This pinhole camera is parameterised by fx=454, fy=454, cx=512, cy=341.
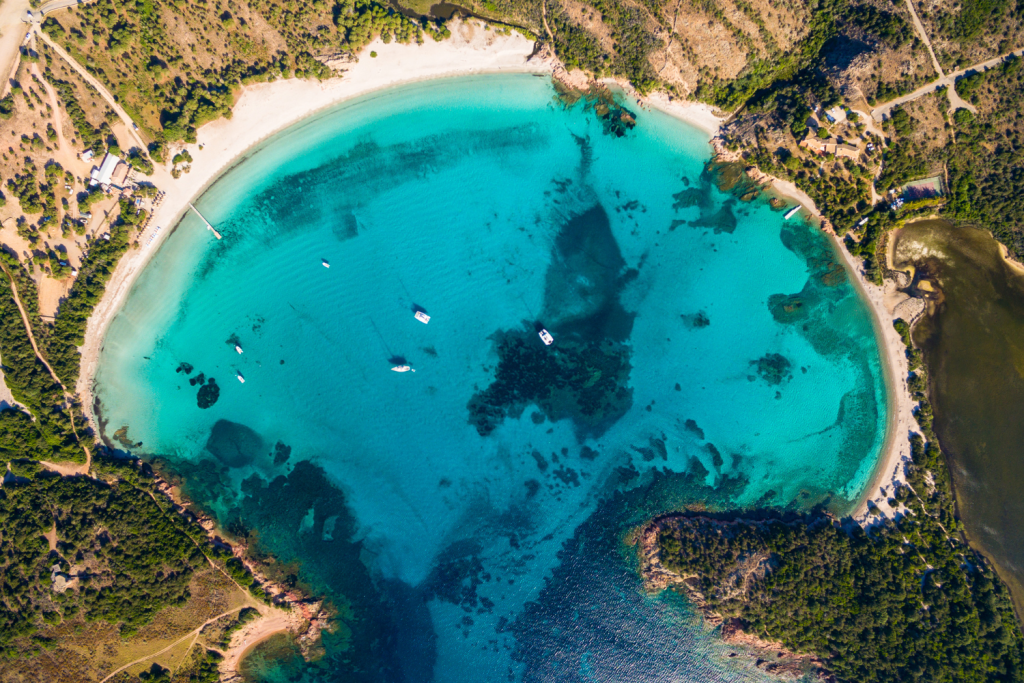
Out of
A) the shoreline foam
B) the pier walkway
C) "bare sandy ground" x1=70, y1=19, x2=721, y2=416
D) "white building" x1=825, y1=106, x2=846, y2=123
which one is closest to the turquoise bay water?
the pier walkway

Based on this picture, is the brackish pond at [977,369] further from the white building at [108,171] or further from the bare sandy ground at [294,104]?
the white building at [108,171]

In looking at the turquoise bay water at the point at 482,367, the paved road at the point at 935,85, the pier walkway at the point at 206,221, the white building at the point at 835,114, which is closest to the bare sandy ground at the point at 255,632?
the turquoise bay water at the point at 482,367

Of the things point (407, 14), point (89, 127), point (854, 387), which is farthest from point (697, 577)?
point (89, 127)

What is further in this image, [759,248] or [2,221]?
[759,248]

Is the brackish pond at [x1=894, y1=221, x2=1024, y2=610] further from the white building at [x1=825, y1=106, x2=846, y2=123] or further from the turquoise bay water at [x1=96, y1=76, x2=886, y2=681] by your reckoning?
the white building at [x1=825, y1=106, x2=846, y2=123]

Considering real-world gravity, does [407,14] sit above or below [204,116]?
above

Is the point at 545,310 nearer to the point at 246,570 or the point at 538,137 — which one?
the point at 538,137

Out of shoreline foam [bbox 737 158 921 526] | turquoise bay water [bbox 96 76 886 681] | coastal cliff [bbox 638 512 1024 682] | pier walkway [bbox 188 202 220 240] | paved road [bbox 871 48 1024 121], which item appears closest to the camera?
coastal cliff [bbox 638 512 1024 682]

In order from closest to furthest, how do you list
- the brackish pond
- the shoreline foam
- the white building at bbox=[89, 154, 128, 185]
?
the white building at bbox=[89, 154, 128, 185] < the shoreline foam < the brackish pond
